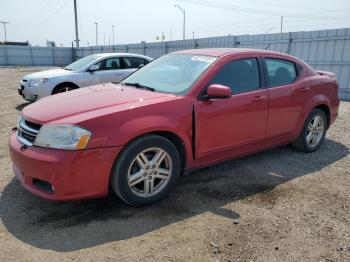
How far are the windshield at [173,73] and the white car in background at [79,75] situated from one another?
404 centimetres

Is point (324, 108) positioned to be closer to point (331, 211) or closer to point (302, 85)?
point (302, 85)

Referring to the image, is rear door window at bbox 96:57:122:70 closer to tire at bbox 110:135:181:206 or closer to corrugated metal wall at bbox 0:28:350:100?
tire at bbox 110:135:181:206

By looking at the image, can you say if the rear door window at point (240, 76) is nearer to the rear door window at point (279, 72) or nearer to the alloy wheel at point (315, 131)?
the rear door window at point (279, 72)

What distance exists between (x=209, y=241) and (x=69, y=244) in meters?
1.22

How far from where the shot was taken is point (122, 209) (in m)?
3.50

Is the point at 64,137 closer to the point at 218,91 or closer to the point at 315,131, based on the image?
the point at 218,91

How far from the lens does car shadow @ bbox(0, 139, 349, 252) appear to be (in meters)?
3.04

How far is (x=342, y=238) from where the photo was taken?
3115 millimetres

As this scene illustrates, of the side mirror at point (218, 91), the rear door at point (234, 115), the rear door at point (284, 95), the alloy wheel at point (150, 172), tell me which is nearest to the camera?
the alloy wheel at point (150, 172)

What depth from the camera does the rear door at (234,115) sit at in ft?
12.6

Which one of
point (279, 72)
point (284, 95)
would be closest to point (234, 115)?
point (284, 95)

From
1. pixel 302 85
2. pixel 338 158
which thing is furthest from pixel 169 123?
pixel 338 158

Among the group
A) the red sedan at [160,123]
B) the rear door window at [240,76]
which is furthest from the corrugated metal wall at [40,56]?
the rear door window at [240,76]

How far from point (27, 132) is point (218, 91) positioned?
2.01 m
